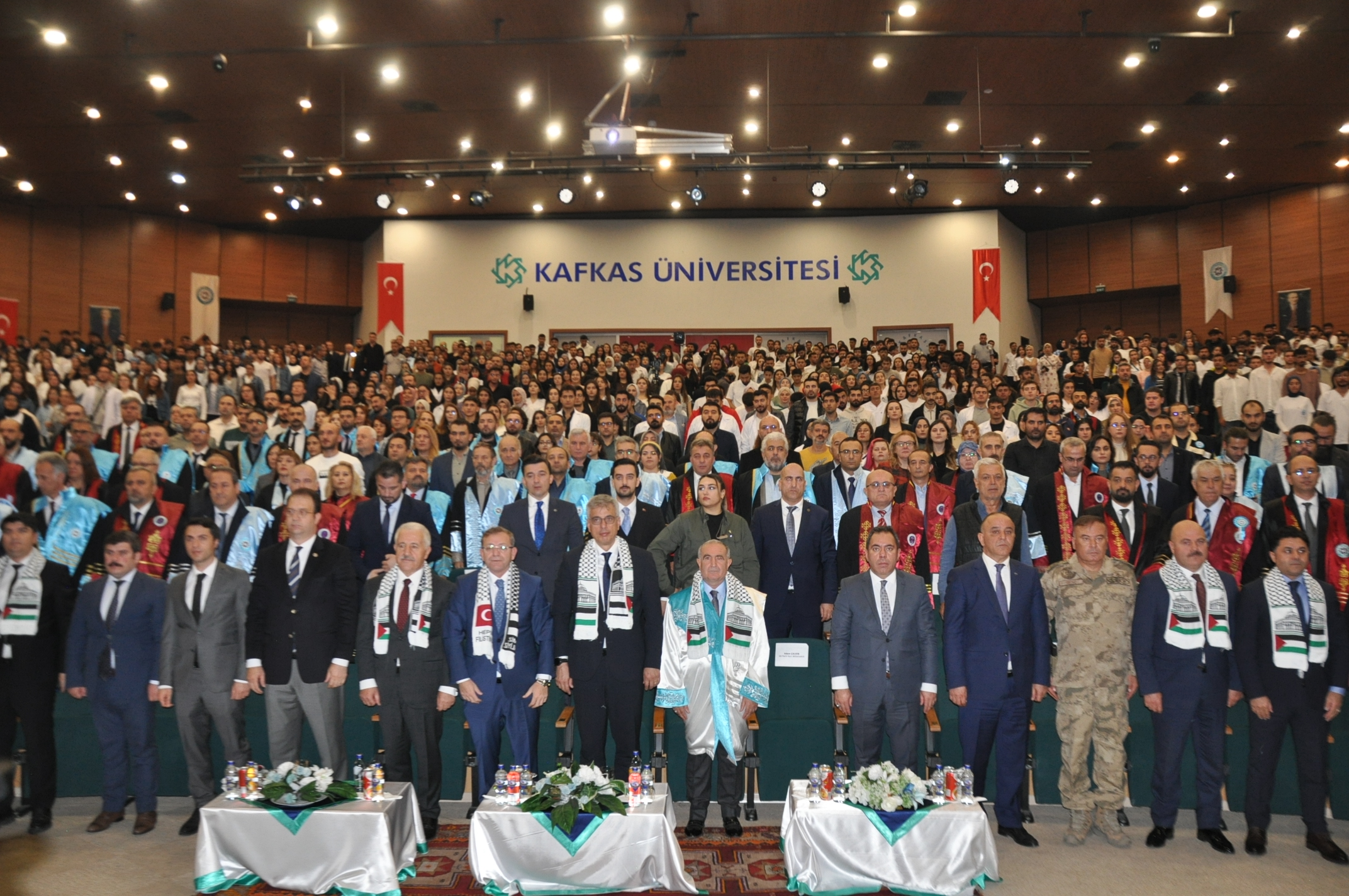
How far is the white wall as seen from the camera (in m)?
21.0

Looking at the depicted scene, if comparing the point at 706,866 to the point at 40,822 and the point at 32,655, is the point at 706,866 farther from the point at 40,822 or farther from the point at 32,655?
the point at 32,655

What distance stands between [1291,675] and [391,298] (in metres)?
19.3

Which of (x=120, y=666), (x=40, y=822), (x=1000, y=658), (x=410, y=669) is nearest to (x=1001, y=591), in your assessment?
(x=1000, y=658)

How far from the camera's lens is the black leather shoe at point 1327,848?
4.73 metres

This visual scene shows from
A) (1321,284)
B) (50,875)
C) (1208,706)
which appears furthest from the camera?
(1321,284)

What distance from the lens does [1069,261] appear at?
861 inches

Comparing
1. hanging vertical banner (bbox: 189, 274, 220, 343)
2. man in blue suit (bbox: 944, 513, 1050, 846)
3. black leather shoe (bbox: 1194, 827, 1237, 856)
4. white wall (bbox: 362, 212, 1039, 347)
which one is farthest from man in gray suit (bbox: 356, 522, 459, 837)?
hanging vertical banner (bbox: 189, 274, 220, 343)

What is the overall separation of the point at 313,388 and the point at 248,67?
4766 mm

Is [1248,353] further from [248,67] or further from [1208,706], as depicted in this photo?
[248,67]

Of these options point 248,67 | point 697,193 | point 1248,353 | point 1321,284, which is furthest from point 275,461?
point 1321,284

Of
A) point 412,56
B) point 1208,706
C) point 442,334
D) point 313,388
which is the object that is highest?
point 412,56

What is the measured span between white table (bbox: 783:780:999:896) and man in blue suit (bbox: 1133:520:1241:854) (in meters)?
1.33

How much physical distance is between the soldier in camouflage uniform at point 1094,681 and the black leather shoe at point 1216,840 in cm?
39

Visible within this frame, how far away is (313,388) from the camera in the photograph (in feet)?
48.0
